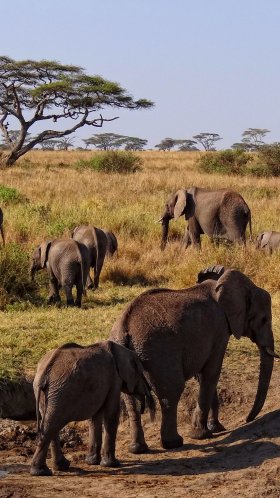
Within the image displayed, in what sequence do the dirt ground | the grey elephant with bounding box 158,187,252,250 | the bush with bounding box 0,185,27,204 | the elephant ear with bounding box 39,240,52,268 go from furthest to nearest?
the bush with bounding box 0,185,27,204 → the grey elephant with bounding box 158,187,252,250 → the elephant ear with bounding box 39,240,52,268 → the dirt ground

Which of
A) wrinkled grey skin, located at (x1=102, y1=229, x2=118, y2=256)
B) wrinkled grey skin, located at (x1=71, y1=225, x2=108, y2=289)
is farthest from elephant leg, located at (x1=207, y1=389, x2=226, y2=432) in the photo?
wrinkled grey skin, located at (x1=102, y1=229, x2=118, y2=256)

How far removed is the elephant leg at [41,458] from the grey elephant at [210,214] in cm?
859

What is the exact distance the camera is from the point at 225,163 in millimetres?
29453

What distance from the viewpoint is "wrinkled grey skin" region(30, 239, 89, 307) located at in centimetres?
967

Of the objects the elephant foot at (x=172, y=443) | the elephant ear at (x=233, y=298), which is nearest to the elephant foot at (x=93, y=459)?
the elephant foot at (x=172, y=443)

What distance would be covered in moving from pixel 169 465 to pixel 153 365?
→ 2.00 feet

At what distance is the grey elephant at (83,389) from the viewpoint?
506 cm

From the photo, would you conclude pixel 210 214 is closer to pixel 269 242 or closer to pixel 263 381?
pixel 269 242

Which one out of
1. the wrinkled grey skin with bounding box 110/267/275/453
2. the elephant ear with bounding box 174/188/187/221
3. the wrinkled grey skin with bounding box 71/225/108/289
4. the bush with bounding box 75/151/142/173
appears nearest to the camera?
the wrinkled grey skin with bounding box 110/267/275/453

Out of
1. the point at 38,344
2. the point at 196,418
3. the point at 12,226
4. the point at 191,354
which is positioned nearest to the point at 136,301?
the point at 191,354

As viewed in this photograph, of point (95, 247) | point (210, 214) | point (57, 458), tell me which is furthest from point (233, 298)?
point (210, 214)

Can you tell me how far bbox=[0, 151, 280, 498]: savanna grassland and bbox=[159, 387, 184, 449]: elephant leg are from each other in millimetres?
72

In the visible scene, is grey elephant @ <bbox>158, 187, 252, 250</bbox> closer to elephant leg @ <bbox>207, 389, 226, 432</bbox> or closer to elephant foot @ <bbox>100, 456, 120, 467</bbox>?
elephant leg @ <bbox>207, 389, 226, 432</bbox>

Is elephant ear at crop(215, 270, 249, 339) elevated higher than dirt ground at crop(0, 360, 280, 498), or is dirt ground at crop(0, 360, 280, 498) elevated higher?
elephant ear at crop(215, 270, 249, 339)
